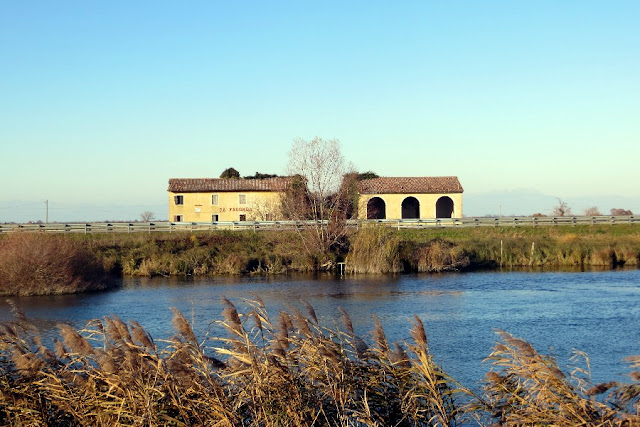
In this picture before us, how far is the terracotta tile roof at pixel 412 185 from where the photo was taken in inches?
2295

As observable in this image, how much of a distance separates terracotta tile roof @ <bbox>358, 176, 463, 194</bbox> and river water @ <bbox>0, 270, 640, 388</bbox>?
76.6 ft

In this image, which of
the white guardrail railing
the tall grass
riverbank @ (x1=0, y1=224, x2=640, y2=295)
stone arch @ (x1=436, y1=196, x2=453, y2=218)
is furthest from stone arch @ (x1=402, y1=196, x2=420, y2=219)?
the tall grass

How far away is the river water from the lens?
16859 millimetres

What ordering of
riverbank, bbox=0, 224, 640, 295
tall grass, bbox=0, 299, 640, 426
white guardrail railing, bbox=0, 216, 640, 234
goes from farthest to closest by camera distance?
white guardrail railing, bbox=0, 216, 640, 234
riverbank, bbox=0, 224, 640, 295
tall grass, bbox=0, 299, 640, 426

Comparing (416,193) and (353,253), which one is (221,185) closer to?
(416,193)

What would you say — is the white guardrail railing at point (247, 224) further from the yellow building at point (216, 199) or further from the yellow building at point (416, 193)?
the yellow building at point (216, 199)

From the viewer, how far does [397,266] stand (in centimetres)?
3616

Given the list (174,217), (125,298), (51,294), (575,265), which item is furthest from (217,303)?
(174,217)

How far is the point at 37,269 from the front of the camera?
1138 inches

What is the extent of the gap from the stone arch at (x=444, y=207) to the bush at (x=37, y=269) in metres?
38.6

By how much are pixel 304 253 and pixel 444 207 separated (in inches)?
→ 1096

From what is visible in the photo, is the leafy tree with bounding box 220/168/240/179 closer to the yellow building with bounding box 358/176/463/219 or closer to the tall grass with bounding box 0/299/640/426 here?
the yellow building with bounding box 358/176/463/219

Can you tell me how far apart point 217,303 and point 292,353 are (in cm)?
1738

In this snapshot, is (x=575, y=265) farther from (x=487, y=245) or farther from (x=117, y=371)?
(x=117, y=371)
